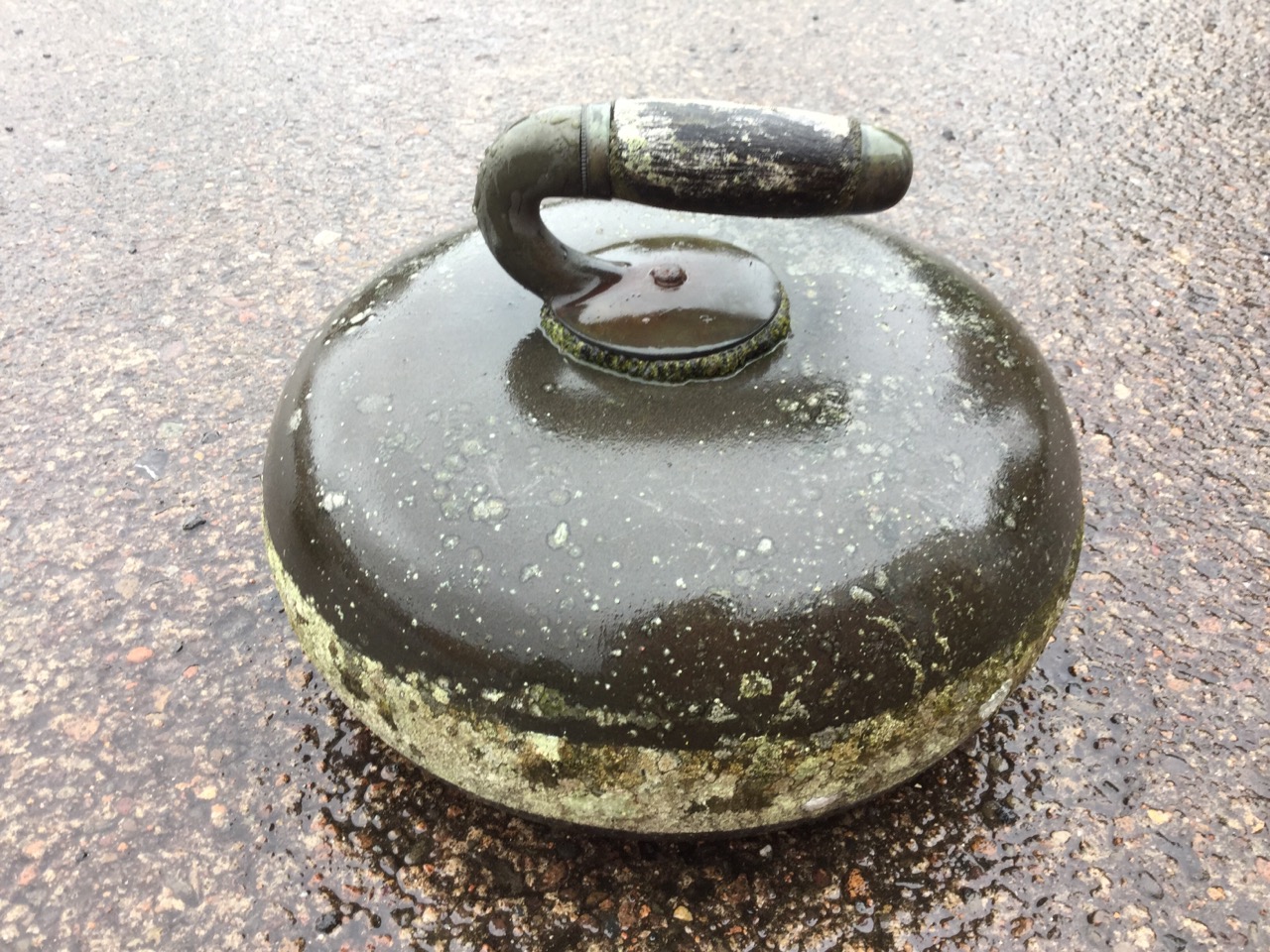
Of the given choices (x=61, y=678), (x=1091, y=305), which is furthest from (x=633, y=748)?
(x=1091, y=305)

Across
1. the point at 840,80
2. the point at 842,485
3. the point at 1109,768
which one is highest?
the point at 842,485

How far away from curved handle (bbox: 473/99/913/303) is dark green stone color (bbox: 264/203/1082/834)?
0.24 m

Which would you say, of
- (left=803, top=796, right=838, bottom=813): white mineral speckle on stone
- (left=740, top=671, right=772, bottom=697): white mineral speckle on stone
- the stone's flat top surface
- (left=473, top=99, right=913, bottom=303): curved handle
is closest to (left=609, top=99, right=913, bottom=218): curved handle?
(left=473, top=99, right=913, bottom=303): curved handle

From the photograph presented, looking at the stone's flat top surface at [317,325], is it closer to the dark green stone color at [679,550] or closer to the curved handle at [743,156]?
the dark green stone color at [679,550]

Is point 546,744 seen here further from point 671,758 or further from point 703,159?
point 703,159

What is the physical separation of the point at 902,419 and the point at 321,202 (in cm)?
277

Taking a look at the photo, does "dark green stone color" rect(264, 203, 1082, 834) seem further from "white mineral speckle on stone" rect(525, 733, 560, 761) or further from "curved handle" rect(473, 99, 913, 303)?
"curved handle" rect(473, 99, 913, 303)

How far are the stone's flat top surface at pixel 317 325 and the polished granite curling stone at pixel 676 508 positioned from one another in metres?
0.36

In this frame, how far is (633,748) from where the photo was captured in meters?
1.54

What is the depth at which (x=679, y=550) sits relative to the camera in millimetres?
1475

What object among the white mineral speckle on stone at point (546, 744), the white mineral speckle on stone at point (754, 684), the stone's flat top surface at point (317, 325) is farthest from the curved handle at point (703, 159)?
the stone's flat top surface at point (317, 325)

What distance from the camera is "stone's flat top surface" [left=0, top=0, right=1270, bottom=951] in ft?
6.34

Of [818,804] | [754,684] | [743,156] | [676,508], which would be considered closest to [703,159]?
[743,156]

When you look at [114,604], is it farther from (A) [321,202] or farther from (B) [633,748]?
(A) [321,202]
